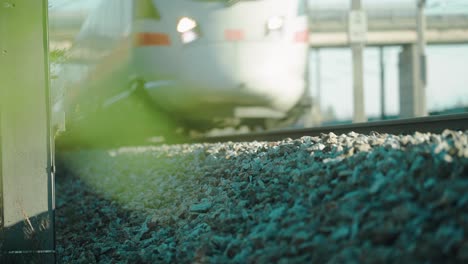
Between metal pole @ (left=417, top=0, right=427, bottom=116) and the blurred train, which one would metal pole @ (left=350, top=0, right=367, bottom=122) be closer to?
metal pole @ (left=417, top=0, right=427, bottom=116)

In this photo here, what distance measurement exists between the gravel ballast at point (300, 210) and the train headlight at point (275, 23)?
3913mm

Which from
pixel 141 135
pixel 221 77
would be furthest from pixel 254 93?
pixel 141 135

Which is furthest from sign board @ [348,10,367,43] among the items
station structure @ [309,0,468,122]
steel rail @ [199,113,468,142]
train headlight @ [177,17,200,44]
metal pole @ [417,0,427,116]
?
station structure @ [309,0,468,122]

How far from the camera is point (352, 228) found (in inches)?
115

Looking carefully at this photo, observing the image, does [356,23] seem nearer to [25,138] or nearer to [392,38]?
[25,138]

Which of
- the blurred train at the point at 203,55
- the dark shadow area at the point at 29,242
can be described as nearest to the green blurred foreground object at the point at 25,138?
the dark shadow area at the point at 29,242

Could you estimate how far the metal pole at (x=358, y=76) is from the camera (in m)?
16.1

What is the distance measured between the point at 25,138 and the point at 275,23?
19.2ft

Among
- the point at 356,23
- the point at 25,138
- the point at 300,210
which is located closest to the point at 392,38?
the point at 356,23

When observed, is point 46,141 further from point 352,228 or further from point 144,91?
point 144,91

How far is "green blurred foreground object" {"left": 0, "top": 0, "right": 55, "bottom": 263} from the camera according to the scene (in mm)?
4328

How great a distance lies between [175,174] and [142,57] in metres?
3.67

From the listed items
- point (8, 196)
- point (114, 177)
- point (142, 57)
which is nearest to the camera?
point (8, 196)

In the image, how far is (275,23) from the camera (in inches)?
376
